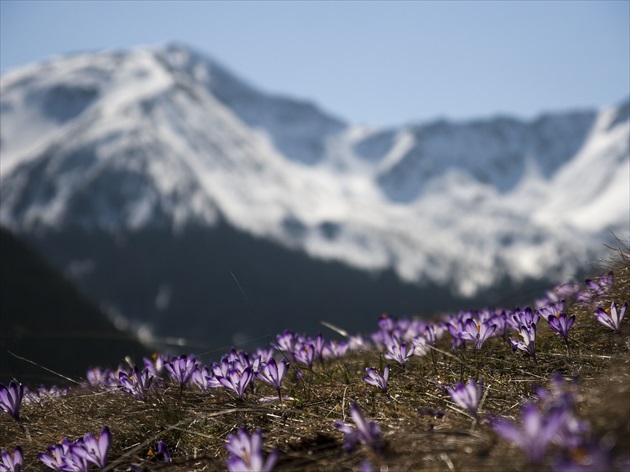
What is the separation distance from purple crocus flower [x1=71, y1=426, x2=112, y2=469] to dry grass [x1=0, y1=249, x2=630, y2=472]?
0.11 metres

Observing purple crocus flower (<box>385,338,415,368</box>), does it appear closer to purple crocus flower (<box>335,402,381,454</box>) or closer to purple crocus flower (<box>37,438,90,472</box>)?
purple crocus flower (<box>335,402,381,454</box>)

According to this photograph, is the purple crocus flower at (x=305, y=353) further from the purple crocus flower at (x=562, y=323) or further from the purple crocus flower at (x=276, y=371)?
the purple crocus flower at (x=562, y=323)

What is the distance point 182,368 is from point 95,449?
138 cm

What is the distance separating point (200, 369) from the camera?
16.3 feet

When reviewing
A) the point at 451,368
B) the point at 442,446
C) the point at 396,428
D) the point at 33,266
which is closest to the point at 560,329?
the point at 451,368

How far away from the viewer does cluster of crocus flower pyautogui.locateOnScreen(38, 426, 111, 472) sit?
131 inches

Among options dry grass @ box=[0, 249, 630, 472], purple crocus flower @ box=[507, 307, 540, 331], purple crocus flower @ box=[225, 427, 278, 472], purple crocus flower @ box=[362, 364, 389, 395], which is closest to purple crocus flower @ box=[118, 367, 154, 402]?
dry grass @ box=[0, 249, 630, 472]

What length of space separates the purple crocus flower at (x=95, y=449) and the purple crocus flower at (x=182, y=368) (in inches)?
49.4

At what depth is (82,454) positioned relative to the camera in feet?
10.9

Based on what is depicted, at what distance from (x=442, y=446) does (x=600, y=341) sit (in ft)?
7.61

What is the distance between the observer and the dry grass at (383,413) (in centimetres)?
266

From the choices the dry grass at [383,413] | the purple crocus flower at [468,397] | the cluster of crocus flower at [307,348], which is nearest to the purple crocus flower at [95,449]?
the dry grass at [383,413]

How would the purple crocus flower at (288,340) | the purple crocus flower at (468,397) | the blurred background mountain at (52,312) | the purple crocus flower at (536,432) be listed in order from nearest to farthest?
the purple crocus flower at (536,432), the purple crocus flower at (468,397), the purple crocus flower at (288,340), the blurred background mountain at (52,312)

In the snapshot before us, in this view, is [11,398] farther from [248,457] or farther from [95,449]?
[248,457]
